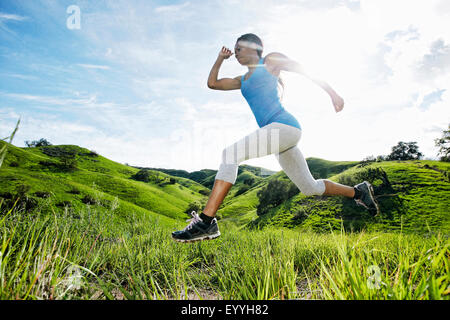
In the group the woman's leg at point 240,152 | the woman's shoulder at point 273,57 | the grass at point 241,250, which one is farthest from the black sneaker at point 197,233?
the woman's shoulder at point 273,57

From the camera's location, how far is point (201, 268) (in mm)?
3658

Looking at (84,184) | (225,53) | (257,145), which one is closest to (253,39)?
(225,53)

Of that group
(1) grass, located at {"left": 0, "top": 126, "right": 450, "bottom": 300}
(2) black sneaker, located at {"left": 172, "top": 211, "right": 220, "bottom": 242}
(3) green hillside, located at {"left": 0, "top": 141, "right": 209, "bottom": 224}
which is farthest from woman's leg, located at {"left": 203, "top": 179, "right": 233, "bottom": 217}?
(3) green hillside, located at {"left": 0, "top": 141, "right": 209, "bottom": 224}

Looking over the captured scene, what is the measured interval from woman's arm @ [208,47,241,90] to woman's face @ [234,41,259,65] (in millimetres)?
157

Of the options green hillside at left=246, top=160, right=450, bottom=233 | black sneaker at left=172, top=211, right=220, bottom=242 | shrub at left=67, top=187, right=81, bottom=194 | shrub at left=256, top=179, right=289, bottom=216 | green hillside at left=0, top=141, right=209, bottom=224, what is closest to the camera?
black sneaker at left=172, top=211, right=220, bottom=242

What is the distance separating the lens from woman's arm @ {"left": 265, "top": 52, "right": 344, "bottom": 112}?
10.8 feet

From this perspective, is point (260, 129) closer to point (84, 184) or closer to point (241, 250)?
point (241, 250)

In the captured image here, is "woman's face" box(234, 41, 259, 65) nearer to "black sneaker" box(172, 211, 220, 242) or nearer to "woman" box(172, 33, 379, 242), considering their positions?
"woman" box(172, 33, 379, 242)
